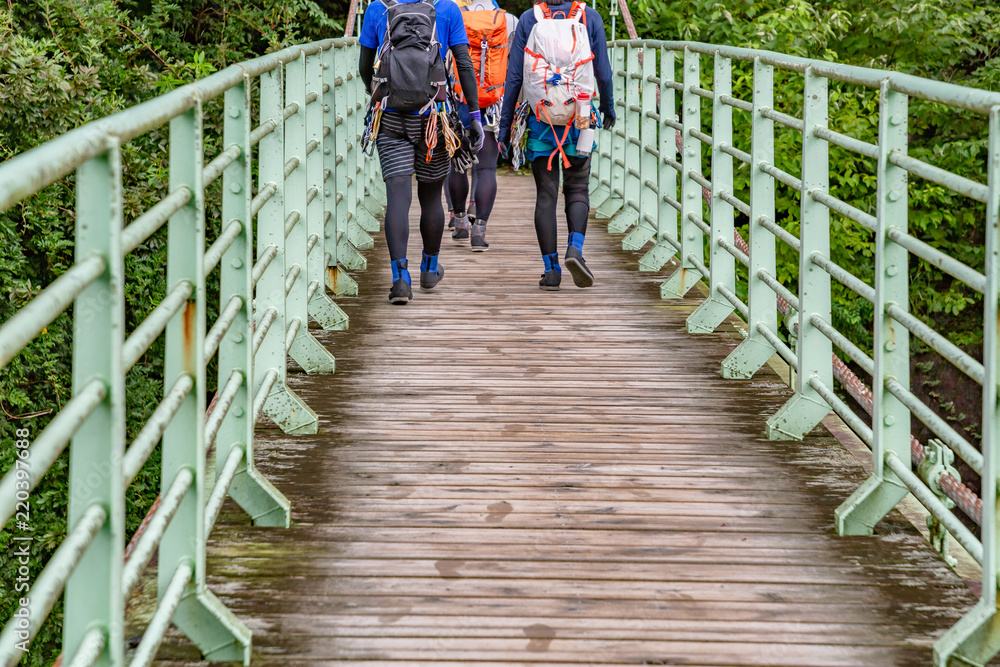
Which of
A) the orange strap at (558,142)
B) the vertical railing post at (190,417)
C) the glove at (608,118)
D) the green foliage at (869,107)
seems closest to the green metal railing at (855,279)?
the glove at (608,118)

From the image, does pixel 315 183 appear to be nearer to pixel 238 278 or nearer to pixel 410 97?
pixel 410 97

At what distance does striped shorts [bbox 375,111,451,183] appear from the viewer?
621 centimetres

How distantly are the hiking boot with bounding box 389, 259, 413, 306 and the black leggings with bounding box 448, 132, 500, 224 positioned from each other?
148 centimetres

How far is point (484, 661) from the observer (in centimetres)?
290

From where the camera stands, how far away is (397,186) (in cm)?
637

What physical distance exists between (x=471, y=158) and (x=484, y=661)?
427 cm

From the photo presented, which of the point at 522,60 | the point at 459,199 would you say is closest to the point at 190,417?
the point at 522,60

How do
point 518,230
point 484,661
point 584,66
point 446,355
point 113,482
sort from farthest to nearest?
point 518,230
point 584,66
point 446,355
point 484,661
point 113,482

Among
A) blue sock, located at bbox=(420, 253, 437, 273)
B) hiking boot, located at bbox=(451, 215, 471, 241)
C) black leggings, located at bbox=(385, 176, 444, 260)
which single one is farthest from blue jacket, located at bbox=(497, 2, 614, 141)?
hiking boot, located at bbox=(451, 215, 471, 241)

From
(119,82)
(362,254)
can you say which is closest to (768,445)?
(362,254)

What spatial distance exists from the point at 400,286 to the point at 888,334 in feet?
11.7

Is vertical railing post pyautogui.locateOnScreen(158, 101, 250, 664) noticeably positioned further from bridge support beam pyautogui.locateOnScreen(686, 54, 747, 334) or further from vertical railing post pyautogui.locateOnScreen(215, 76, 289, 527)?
bridge support beam pyautogui.locateOnScreen(686, 54, 747, 334)

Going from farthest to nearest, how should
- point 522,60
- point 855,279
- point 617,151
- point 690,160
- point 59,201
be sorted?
point 59,201 → point 617,151 → point 690,160 → point 522,60 → point 855,279

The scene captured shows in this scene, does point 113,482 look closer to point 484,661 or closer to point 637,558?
point 484,661
